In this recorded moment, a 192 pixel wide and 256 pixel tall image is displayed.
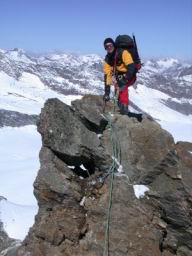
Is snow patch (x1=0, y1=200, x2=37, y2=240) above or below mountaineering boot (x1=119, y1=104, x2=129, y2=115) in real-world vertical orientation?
below

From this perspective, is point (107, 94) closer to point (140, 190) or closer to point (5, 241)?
point (140, 190)

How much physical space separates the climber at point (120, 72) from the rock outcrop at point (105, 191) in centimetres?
71

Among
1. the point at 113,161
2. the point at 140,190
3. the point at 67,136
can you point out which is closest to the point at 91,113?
the point at 67,136

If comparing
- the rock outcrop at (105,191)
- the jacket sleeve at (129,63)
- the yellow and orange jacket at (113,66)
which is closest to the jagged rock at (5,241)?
the rock outcrop at (105,191)

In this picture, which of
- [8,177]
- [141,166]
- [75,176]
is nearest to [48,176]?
[75,176]

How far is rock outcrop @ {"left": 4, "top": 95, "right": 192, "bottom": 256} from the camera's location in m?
8.67

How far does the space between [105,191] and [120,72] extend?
124 inches

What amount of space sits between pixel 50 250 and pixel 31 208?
10.6 metres

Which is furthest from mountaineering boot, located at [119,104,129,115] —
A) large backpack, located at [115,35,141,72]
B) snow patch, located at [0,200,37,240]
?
snow patch, located at [0,200,37,240]

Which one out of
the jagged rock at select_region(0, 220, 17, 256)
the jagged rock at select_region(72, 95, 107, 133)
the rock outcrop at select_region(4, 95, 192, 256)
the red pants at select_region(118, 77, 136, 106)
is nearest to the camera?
the rock outcrop at select_region(4, 95, 192, 256)

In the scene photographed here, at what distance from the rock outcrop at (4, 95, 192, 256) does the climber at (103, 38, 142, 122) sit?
705 millimetres

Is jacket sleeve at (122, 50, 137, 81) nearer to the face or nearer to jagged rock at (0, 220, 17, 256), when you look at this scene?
the face

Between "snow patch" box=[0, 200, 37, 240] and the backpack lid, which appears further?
"snow patch" box=[0, 200, 37, 240]

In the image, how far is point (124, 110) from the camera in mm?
10398
